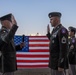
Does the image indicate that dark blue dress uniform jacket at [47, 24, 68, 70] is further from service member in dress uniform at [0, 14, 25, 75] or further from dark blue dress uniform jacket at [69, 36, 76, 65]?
dark blue dress uniform jacket at [69, 36, 76, 65]

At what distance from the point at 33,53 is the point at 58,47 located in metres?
4.09

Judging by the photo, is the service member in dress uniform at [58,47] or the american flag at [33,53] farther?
the american flag at [33,53]

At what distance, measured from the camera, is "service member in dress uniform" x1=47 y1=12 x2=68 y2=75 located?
165 inches

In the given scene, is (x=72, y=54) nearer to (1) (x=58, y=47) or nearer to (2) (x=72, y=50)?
(2) (x=72, y=50)

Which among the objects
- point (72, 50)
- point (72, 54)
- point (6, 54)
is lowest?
point (72, 54)

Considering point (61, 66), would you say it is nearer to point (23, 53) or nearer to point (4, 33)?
point (4, 33)

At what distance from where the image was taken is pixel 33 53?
27.6 ft

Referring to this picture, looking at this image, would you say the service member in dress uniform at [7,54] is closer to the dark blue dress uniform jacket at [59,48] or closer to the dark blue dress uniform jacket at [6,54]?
the dark blue dress uniform jacket at [6,54]

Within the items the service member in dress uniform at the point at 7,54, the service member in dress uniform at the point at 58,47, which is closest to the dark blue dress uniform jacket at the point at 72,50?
the service member in dress uniform at the point at 58,47

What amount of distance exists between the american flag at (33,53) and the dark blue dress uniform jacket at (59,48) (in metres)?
3.86

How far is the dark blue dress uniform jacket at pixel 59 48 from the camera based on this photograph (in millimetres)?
4197

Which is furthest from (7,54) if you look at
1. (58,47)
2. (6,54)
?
(58,47)

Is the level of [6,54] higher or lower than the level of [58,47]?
lower

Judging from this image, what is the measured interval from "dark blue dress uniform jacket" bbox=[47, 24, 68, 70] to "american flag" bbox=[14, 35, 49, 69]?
12.7 ft
